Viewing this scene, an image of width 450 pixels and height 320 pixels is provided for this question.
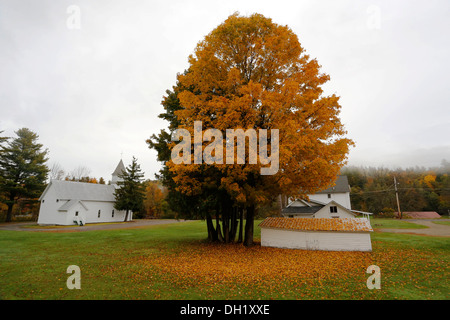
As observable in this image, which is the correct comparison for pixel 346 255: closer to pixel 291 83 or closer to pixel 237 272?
pixel 237 272

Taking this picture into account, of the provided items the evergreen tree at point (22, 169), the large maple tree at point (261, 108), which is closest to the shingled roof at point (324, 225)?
the large maple tree at point (261, 108)

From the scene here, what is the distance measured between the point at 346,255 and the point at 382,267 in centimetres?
230

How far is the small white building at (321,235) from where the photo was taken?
12844 mm

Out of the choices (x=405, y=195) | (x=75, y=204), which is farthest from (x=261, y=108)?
(x=405, y=195)

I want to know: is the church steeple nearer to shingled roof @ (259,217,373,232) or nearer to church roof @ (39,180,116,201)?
church roof @ (39,180,116,201)

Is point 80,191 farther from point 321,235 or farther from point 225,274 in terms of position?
point 321,235

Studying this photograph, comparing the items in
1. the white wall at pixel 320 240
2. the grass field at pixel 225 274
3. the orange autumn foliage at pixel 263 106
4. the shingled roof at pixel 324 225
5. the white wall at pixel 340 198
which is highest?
the orange autumn foliage at pixel 263 106

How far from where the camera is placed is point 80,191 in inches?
1567

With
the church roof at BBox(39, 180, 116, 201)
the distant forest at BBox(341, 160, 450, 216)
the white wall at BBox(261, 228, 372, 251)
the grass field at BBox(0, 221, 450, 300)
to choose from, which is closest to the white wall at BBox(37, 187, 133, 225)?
the church roof at BBox(39, 180, 116, 201)

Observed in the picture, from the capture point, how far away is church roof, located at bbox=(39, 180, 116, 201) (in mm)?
36781

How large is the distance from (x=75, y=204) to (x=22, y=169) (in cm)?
1305

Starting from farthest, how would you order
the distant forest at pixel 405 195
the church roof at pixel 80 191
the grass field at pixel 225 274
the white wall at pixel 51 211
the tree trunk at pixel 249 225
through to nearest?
the distant forest at pixel 405 195, the church roof at pixel 80 191, the white wall at pixel 51 211, the tree trunk at pixel 249 225, the grass field at pixel 225 274

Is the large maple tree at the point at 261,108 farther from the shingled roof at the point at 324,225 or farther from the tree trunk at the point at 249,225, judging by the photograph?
the shingled roof at the point at 324,225
